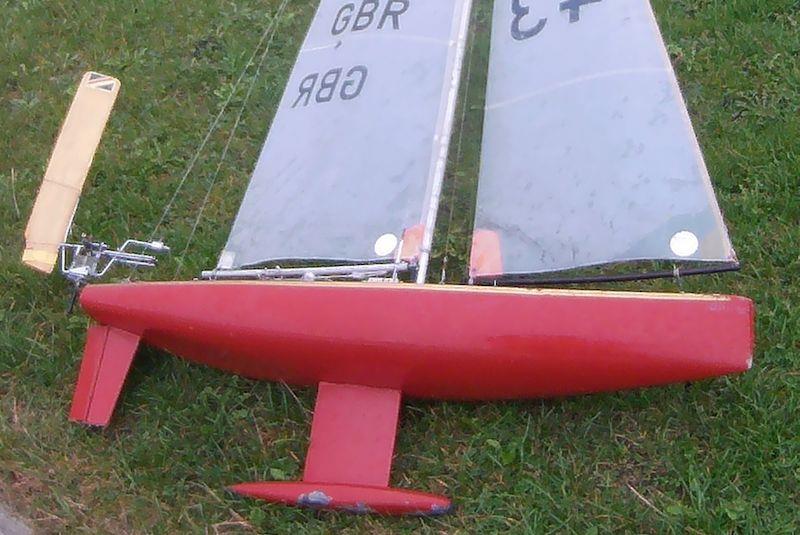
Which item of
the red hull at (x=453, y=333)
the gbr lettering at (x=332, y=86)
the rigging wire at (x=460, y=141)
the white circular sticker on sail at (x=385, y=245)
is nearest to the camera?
the red hull at (x=453, y=333)

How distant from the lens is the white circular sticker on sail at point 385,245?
8.17ft

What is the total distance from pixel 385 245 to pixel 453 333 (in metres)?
0.39

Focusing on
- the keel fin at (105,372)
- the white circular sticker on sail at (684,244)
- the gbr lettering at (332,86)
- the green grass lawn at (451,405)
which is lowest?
the green grass lawn at (451,405)

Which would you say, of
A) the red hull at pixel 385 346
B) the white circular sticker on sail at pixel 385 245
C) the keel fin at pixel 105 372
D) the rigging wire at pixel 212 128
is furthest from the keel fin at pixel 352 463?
the rigging wire at pixel 212 128

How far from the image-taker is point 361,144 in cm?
268

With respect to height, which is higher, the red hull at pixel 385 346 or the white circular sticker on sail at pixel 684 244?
the white circular sticker on sail at pixel 684 244

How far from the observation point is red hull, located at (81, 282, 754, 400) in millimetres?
2170

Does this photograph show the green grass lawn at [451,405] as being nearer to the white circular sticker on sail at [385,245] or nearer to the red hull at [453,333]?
the red hull at [453,333]

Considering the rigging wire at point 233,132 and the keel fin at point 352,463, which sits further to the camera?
the rigging wire at point 233,132

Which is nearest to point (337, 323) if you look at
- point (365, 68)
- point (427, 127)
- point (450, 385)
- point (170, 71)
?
point (450, 385)

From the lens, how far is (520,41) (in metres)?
2.74

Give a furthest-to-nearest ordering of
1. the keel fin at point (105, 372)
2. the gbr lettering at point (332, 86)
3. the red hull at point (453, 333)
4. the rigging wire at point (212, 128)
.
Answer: the rigging wire at point (212, 128) → the gbr lettering at point (332, 86) → the keel fin at point (105, 372) → the red hull at point (453, 333)

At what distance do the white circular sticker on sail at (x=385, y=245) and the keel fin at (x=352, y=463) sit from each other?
37cm

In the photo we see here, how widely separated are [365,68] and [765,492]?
1.65 metres
